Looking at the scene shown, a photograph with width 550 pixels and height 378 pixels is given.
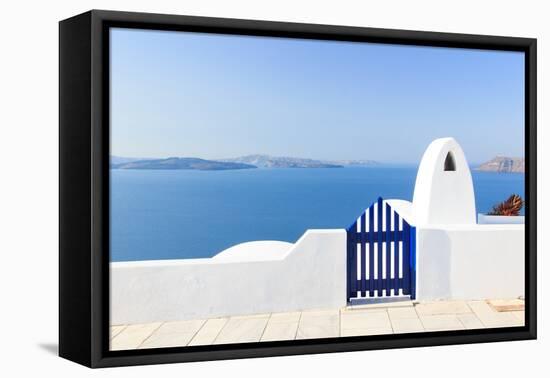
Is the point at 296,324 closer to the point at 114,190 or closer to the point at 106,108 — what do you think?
the point at 114,190

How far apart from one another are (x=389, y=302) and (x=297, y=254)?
1227 millimetres

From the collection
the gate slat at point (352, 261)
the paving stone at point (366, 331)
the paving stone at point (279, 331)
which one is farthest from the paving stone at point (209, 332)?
the gate slat at point (352, 261)

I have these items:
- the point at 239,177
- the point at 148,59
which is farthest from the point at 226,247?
the point at 148,59

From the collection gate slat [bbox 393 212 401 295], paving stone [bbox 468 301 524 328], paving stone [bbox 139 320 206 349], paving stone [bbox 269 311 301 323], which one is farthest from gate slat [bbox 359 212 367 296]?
paving stone [bbox 139 320 206 349]

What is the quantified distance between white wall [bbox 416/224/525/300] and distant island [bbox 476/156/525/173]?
62 cm

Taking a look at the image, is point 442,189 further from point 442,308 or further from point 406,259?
point 442,308

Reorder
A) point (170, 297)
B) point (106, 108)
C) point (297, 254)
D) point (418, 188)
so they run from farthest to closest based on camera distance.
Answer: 1. point (418, 188)
2. point (297, 254)
3. point (170, 297)
4. point (106, 108)

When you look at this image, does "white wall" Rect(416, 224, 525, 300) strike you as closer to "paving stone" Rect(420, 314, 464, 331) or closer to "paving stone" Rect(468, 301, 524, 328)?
"paving stone" Rect(468, 301, 524, 328)

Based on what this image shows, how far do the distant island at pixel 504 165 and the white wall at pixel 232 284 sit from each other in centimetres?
180

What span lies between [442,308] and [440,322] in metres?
Result: 0.23

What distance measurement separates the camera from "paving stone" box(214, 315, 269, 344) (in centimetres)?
950

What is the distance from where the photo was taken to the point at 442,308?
10.5 metres

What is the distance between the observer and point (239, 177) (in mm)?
9977

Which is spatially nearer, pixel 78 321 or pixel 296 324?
pixel 78 321
